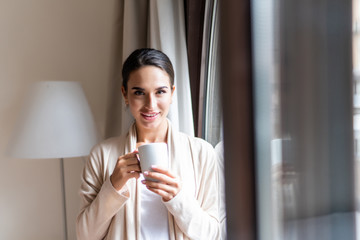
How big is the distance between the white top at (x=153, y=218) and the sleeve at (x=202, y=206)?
0.19 feet

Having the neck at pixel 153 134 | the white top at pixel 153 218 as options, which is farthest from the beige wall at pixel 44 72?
the white top at pixel 153 218

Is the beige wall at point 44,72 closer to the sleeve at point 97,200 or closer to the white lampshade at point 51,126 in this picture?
the white lampshade at point 51,126

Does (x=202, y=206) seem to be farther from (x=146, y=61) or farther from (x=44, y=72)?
(x=44, y=72)

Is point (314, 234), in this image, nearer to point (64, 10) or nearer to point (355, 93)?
point (355, 93)

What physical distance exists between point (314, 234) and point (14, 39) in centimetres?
200

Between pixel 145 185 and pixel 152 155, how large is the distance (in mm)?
225

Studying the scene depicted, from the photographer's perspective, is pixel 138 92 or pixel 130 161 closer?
pixel 130 161

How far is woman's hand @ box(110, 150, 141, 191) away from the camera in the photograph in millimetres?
995

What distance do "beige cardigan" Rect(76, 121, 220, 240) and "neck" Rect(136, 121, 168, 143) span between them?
24 mm

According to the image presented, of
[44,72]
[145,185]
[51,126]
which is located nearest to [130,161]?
[145,185]

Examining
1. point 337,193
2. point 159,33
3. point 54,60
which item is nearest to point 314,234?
point 337,193

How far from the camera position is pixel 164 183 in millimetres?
964

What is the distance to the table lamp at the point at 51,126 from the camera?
1.51m

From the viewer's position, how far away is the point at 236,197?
7.1 inches
